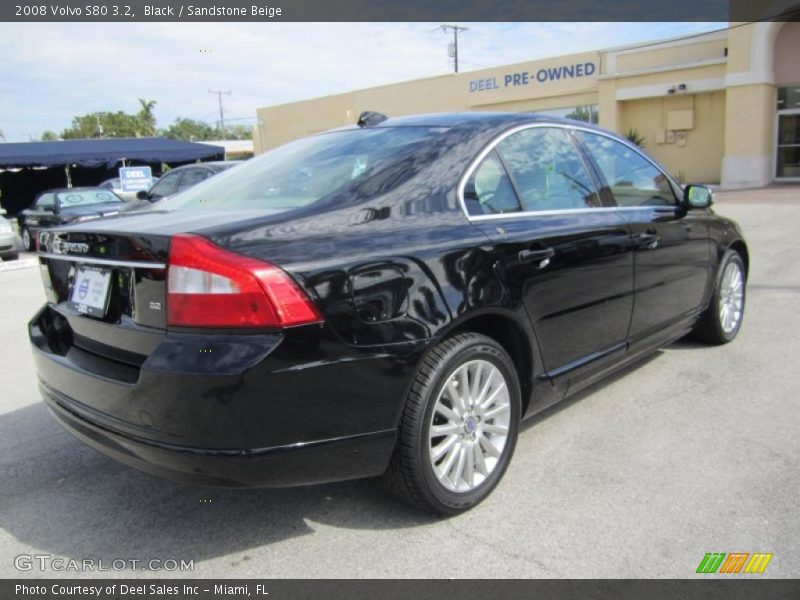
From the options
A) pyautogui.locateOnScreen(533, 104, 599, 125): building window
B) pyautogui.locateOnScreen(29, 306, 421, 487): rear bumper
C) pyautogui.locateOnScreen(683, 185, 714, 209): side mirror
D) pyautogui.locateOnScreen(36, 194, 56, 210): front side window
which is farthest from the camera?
pyautogui.locateOnScreen(533, 104, 599, 125): building window

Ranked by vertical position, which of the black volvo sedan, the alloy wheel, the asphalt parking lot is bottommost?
the asphalt parking lot

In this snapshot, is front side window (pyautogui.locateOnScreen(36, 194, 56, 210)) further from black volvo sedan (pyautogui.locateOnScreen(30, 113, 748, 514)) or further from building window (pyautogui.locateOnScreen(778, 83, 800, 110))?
building window (pyautogui.locateOnScreen(778, 83, 800, 110))

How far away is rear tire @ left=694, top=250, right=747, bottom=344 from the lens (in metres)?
4.87

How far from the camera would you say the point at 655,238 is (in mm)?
3975

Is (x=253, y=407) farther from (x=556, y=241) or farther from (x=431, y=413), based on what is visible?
(x=556, y=241)

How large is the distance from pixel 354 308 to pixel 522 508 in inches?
47.2

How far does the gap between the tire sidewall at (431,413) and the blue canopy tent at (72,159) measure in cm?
2781

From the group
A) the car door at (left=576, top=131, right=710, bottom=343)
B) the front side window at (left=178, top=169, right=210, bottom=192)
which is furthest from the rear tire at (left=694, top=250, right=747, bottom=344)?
the front side window at (left=178, top=169, right=210, bottom=192)

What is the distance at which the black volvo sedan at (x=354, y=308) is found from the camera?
7.45 ft

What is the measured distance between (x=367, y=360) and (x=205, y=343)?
0.56m

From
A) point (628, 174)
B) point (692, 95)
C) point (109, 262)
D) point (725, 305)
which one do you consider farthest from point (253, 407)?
point (692, 95)

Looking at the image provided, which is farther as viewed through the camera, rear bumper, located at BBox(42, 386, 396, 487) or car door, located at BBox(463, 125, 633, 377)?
car door, located at BBox(463, 125, 633, 377)

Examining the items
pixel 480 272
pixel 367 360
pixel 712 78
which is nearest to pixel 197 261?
pixel 367 360
